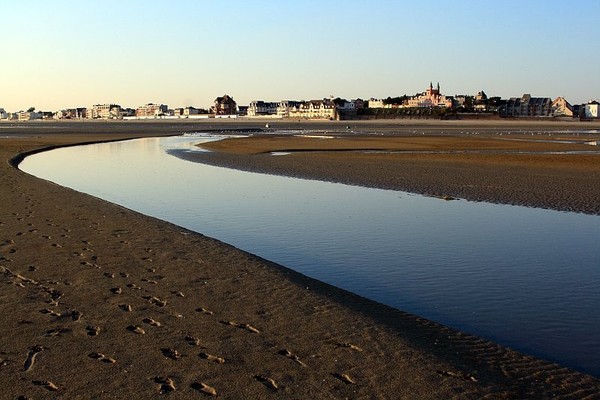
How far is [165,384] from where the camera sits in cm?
581

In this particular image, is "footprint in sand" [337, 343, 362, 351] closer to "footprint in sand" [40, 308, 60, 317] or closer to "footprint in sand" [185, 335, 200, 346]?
"footprint in sand" [185, 335, 200, 346]

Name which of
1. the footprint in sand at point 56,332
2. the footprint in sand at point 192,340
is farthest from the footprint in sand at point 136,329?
the footprint in sand at point 56,332

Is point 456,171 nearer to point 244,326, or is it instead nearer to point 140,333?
point 244,326

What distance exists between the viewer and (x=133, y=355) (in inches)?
255

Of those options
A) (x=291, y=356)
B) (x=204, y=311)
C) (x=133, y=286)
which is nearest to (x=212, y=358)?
(x=291, y=356)

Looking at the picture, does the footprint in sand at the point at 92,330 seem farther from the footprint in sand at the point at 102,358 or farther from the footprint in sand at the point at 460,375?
the footprint in sand at the point at 460,375

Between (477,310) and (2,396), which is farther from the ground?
(2,396)

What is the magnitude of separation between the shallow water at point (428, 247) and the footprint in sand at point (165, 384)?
4.03 metres

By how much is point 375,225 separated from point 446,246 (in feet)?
9.16

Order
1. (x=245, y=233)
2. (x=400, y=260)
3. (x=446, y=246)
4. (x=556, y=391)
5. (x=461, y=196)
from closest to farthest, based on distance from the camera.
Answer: (x=556, y=391)
(x=400, y=260)
(x=446, y=246)
(x=245, y=233)
(x=461, y=196)

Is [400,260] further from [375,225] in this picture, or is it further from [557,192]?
[557,192]

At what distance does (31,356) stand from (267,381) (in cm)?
248

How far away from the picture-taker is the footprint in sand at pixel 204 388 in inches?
223

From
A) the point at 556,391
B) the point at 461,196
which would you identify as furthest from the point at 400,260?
the point at 461,196
